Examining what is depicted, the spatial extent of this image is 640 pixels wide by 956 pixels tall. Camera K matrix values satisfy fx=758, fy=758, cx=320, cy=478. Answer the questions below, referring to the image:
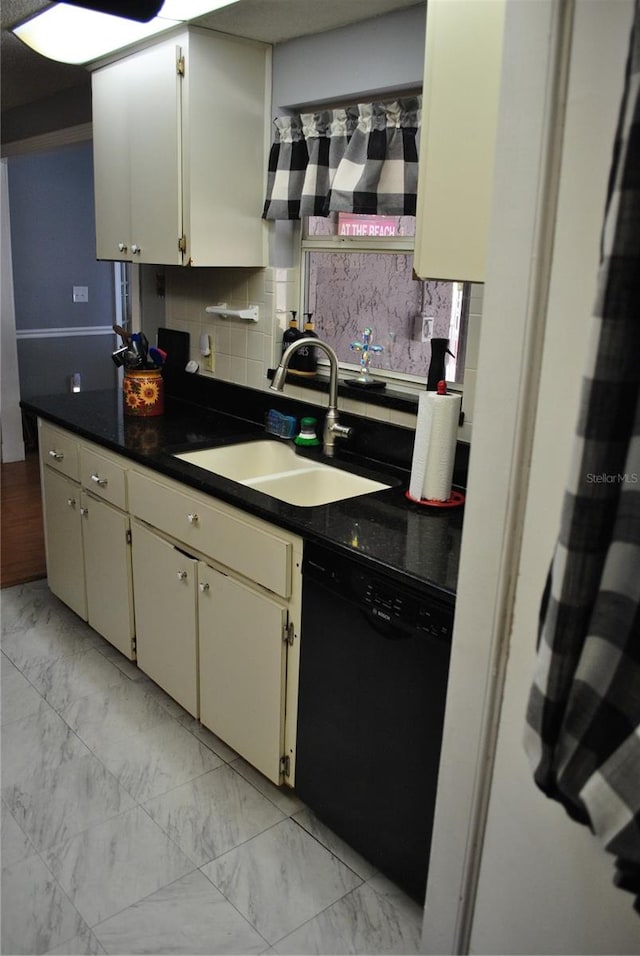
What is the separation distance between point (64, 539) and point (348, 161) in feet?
5.99

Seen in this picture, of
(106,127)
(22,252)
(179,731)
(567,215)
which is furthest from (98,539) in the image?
(22,252)

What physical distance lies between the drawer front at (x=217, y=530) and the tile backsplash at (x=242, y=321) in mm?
661

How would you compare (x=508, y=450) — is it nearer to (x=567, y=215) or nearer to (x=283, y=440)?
(x=567, y=215)

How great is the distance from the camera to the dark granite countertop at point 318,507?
1687 millimetres

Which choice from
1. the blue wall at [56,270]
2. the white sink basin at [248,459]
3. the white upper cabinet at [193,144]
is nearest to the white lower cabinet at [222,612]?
the white sink basin at [248,459]

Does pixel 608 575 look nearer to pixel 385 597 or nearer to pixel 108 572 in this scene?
pixel 385 597

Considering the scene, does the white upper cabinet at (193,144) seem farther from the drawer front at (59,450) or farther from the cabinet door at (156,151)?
the drawer front at (59,450)

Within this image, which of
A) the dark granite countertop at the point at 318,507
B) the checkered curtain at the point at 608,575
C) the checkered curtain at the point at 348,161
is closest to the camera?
the checkered curtain at the point at 608,575

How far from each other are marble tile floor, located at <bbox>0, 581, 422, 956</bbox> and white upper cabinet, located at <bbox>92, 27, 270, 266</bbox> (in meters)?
1.64

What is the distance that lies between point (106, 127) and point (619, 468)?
2.84m

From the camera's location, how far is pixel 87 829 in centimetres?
206

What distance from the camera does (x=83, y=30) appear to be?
2656 millimetres

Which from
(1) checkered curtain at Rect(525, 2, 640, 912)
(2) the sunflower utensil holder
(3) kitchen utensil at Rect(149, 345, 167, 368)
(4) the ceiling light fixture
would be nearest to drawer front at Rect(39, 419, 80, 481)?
(2) the sunflower utensil holder

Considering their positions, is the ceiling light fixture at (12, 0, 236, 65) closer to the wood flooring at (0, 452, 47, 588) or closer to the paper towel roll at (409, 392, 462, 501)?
the paper towel roll at (409, 392, 462, 501)
